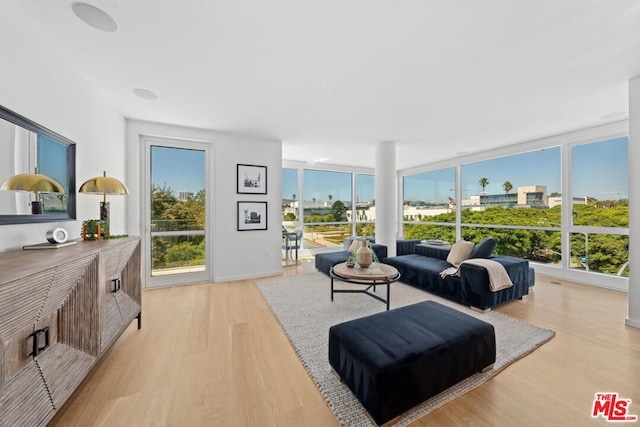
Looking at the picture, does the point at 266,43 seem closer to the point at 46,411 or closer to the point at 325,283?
the point at 46,411

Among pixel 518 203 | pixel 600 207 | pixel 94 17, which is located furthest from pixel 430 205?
pixel 94 17

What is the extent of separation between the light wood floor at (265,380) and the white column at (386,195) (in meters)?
2.38

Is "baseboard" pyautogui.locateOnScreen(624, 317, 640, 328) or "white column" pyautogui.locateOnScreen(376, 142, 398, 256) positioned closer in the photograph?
"baseboard" pyautogui.locateOnScreen(624, 317, 640, 328)

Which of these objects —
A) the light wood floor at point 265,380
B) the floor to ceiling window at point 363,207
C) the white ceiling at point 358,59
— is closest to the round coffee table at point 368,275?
the light wood floor at point 265,380

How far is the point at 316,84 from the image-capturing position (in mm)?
2629

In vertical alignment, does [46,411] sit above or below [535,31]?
below

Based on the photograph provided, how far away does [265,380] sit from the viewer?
1.81 metres

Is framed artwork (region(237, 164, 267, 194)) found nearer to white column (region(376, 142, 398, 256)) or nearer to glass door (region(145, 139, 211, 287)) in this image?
glass door (region(145, 139, 211, 287))

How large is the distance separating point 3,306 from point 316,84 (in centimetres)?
274

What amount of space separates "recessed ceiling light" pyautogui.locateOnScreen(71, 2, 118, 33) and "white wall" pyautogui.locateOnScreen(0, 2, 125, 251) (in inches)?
14.7

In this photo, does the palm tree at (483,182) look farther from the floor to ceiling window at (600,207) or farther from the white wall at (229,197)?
the white wall at (229,197)

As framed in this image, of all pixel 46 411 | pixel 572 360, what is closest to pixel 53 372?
pixel 46 411

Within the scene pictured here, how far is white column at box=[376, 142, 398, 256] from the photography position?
4.85m

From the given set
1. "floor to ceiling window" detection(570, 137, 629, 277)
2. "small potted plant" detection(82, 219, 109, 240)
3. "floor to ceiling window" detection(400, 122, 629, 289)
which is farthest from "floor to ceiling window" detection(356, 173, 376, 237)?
"small potted plant" detection(82, 219, 109, 240)
